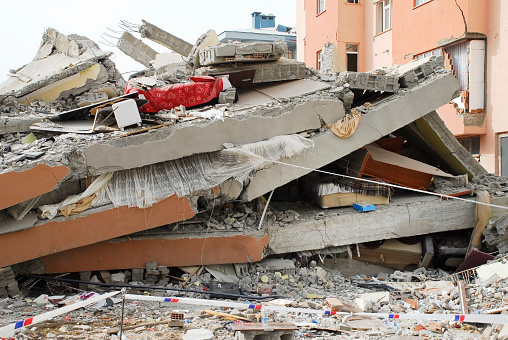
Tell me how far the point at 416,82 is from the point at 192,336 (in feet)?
21.5

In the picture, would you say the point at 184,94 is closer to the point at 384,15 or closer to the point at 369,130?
the point at 369,130

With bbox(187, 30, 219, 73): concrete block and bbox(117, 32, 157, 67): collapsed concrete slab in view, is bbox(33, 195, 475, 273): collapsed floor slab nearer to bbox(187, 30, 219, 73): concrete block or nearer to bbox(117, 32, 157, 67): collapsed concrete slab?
bbox(187, 30, 219, 73): concrete block

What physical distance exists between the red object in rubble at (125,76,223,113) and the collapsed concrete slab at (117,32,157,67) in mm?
7128

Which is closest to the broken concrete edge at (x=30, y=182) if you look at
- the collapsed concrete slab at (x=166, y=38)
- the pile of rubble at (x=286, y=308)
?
the pile of rubble at (x=286, y=308)

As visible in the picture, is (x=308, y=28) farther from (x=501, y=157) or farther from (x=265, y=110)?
(x=265, y=110)

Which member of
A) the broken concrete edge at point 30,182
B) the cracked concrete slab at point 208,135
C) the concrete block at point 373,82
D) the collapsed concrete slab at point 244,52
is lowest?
the broken concrete edge at point 30,182

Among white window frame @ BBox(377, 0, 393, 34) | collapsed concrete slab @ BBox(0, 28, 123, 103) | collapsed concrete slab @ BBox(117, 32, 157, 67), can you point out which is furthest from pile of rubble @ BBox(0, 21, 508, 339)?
white window frame @ BBox(377, 0, 393, 34)

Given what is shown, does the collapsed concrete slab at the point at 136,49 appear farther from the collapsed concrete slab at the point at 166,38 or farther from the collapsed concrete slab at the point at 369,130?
the collapsed concrete slab at the point at 369,130

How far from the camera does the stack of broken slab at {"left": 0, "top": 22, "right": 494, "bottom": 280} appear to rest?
21.0ft

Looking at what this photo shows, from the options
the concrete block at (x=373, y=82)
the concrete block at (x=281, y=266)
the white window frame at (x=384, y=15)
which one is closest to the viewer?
the concrete block at (x=281, y=266)

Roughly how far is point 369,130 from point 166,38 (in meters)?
8.73

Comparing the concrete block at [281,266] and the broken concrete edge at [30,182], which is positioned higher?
the broken concrete edge at [30,182]

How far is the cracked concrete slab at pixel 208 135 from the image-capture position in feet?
21.5

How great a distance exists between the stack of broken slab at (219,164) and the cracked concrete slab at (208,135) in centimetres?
2
